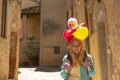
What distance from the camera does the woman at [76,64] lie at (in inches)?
110

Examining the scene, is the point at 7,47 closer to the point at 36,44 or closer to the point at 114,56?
the point at 114,56

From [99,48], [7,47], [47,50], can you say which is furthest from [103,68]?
[47,50]

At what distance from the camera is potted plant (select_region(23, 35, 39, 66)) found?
70.8 ft

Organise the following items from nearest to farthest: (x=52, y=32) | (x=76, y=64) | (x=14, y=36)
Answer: (x=76, y=64) < (x=14, y=36) < (x=52, y=32)

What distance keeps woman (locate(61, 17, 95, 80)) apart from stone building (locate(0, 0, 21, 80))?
5.93 m

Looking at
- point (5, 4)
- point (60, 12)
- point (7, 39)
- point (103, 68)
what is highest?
point (60, 12)

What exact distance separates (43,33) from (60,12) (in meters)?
2.56

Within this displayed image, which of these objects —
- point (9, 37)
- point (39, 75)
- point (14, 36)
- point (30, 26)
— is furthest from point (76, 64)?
point (30, 26)

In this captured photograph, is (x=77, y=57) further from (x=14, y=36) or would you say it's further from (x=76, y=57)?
(x=14, y=36)

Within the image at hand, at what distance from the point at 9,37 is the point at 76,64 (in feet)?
23.7

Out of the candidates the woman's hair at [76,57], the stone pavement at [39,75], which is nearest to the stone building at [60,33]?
the stone pavement at [39,75]

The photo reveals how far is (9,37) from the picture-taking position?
9617 millimetres

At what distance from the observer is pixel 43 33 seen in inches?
779

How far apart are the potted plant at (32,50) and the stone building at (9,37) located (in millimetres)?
10909
